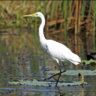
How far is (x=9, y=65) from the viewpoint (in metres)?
12.3

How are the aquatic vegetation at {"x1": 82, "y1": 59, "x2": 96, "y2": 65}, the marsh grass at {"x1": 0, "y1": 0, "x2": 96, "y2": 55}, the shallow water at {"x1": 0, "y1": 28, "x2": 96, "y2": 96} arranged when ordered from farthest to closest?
the marsh grass at {"x1": 0, "y1": 0, "x2": 96, "y2": 55} < the aquatic vegetation at {"x1": 82, "y1": 59, "x2": 96, "y2": 65} < the shallow water at {"x1": 0, "y1": 28, "x2": 96, "y2": 96}

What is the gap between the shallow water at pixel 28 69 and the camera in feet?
27.7

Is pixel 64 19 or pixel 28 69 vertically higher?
pixel 64 19

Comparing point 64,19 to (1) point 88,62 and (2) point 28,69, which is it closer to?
(1) point 88,62

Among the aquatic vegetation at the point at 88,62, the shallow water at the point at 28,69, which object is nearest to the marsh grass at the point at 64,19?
the shallow water at the point at 28,69

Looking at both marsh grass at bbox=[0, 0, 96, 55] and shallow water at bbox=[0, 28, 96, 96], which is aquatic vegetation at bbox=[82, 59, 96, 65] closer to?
shallow water at bbox=[0, 28, 96, 96]

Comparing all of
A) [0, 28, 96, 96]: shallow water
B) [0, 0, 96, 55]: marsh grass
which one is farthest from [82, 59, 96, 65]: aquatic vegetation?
[0, 0, 96, 55]: marsh grass

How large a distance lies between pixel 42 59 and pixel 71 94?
17.9 ft

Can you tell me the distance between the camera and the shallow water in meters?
8.45

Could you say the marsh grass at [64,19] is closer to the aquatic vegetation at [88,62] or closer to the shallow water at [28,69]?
the shallow water at [28,69]

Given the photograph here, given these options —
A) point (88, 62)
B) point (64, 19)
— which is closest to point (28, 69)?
point (88, 62)

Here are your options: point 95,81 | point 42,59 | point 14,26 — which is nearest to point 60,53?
point 95,81

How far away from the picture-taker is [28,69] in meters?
11.6

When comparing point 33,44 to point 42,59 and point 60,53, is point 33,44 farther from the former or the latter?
point 60,53
